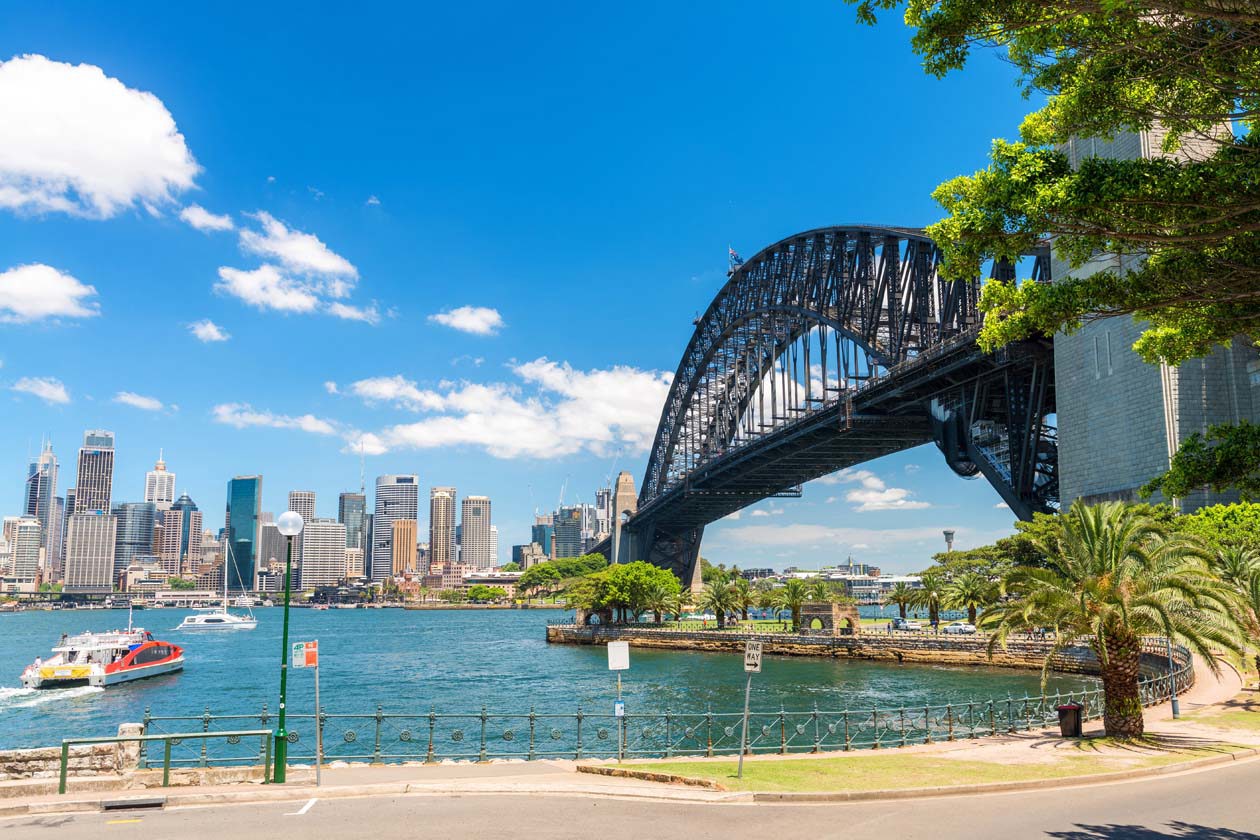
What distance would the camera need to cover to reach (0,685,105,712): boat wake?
194ft

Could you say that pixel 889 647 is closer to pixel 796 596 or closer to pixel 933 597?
pixel 796 596

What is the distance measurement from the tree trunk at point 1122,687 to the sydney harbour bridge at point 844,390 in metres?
41.6

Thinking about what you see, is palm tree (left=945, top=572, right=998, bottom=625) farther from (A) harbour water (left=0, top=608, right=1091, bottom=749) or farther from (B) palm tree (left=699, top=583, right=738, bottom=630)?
(B) palm tree (left=699, top=583, right=738, bottom=630)

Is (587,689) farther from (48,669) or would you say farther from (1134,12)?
(1134,12)

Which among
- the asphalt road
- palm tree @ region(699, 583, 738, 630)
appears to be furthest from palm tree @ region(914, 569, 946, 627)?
the asphalt road

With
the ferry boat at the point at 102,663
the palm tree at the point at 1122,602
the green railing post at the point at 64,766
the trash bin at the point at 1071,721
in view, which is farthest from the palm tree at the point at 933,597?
the green railing post at the point at 64,766

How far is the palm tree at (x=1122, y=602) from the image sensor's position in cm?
2320

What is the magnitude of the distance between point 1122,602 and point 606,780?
13.9 metres

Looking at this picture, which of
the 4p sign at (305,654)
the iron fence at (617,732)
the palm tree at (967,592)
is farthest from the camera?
the palm tree at (967,592)

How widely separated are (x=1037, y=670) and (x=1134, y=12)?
6021 cm

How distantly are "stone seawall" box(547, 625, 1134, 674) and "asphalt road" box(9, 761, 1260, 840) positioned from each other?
98.8ft

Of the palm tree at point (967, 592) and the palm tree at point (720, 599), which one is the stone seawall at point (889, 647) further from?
the palm tree at point (967, 592)

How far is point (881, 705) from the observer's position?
48469mm

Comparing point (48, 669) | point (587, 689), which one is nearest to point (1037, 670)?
point (587, 689)
